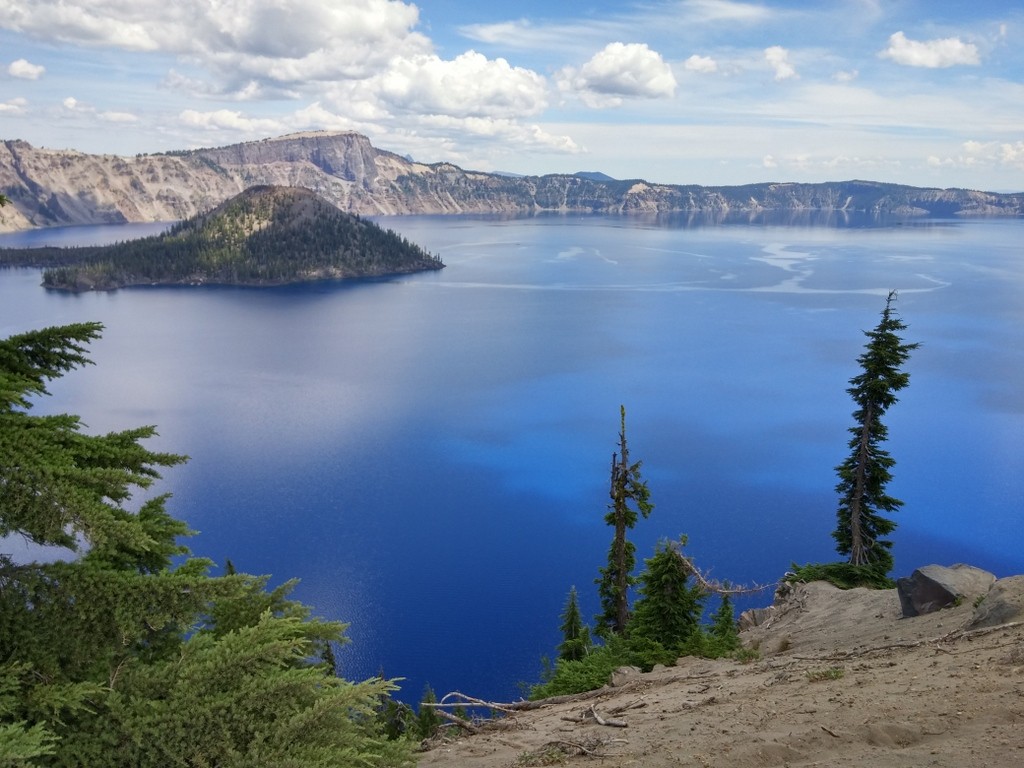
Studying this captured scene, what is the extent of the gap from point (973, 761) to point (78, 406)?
102307 mm

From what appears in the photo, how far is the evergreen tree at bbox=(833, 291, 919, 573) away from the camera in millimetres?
37281

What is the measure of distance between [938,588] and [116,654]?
22.2 metres

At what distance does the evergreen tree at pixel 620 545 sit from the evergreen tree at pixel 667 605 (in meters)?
5.04

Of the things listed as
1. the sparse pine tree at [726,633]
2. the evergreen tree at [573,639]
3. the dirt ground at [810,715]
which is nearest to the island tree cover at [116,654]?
the dirt ground at [810,715]

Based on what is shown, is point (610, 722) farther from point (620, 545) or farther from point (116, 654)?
point (620, 545)

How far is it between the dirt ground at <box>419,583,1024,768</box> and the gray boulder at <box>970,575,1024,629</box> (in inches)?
22.4

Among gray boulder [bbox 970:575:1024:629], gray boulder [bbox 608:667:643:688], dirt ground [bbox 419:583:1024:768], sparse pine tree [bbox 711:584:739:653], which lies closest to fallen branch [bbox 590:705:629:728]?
dirt ground [bbox 419:583:1024:768]

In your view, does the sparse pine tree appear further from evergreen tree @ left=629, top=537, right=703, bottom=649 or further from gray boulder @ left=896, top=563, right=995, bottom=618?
gray boulder @ left=896, top=563, right=995, bottom=618

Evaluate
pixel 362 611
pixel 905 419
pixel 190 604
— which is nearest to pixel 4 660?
pixel 190 604

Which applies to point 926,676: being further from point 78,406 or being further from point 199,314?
point 199,314

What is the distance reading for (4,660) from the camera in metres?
9.02

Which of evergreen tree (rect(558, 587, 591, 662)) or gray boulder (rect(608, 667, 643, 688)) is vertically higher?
gray boulder (rect(608, 667, 643, 688))

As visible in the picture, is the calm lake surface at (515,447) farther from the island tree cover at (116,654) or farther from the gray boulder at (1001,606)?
the island tree cover at (116,654)

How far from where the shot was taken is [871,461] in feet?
125
